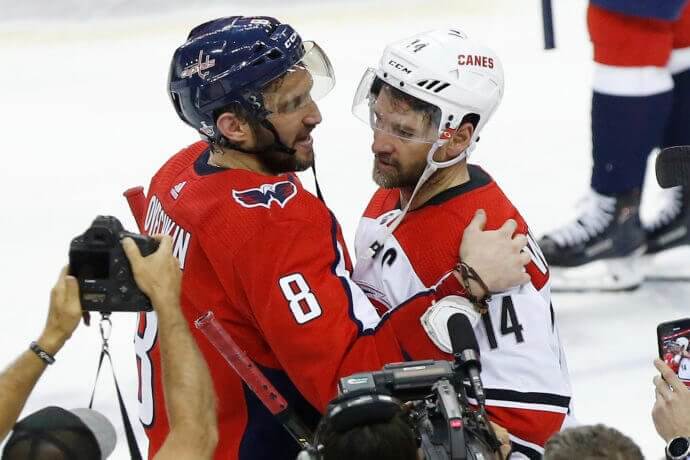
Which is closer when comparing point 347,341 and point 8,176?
point 347,341

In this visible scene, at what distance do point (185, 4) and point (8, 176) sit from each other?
1879mm

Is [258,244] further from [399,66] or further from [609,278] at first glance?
[609,278]

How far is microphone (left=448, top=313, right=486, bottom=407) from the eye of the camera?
6.52ft

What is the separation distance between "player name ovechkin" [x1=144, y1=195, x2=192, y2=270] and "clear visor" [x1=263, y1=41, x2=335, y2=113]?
0.29m

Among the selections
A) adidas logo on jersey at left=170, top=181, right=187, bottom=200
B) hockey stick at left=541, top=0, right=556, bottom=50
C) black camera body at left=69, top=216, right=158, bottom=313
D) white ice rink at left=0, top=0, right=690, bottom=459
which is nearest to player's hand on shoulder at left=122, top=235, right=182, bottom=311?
black camera body at left=69, top=216, right=158, bottom=313

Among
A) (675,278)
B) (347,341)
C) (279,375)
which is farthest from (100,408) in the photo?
(675,278)

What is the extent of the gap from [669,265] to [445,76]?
2398mm

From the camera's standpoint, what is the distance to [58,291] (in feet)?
6.43

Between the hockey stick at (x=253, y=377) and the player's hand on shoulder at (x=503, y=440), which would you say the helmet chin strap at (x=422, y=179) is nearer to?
the hockey stick at (x=253, y=377)

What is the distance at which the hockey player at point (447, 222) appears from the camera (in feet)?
7.41

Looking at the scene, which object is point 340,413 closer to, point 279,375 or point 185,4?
point 279,375

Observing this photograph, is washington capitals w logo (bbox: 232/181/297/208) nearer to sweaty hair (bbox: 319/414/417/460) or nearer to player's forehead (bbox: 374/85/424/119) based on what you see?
player's forehead (bbox: 374/85/424/119)

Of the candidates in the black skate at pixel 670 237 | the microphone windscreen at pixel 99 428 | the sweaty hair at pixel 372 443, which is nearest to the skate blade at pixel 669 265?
the black skate at pixel 670 237

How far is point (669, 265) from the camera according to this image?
4.53 meters
